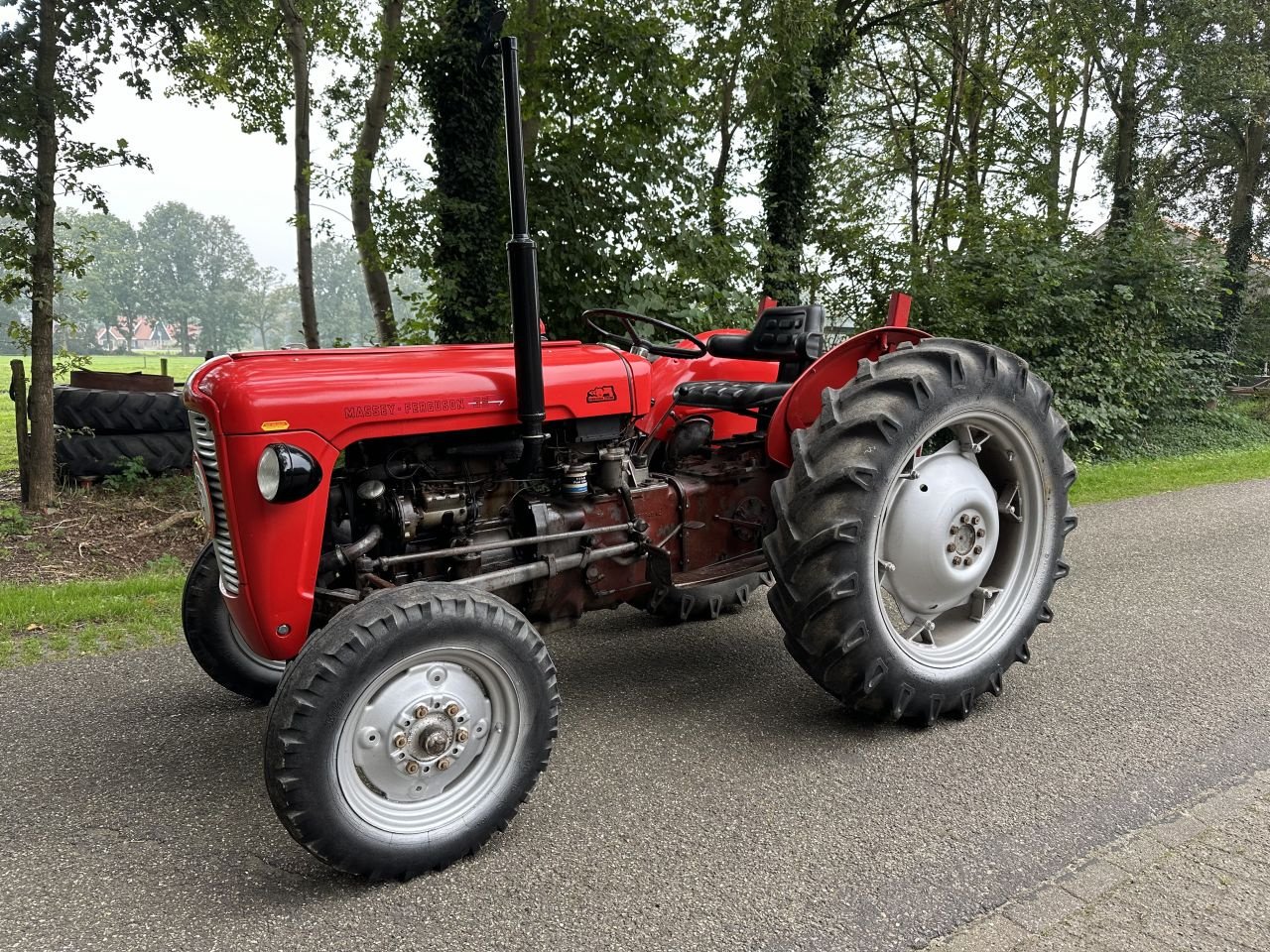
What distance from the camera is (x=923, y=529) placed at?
3.14m

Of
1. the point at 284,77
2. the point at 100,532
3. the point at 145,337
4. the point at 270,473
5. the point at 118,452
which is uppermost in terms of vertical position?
the point at 284,77

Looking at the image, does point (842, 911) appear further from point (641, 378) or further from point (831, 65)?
point (831, 65)

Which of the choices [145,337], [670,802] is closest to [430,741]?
[670,802]

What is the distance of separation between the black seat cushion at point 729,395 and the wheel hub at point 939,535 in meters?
0.65

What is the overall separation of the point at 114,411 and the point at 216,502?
5614 mm

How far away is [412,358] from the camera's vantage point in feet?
9.32

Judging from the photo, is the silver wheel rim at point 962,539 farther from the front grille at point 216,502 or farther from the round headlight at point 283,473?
the front grille at point 216,502

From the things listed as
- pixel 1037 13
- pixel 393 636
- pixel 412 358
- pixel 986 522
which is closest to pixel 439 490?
pixel 412 358

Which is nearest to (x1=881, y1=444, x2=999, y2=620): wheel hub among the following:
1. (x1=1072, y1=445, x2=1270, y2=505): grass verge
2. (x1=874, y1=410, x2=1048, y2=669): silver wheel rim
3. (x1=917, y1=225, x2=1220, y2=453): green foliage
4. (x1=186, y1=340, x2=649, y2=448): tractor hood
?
(x1=874, y1=410, x2=1048, y2=669): silver wheel rim

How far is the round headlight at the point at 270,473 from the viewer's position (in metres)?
2.37

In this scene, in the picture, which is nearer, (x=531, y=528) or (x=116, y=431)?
(x=531, y=528)

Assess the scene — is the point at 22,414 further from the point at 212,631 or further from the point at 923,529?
the point at 923,529

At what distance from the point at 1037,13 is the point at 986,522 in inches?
515

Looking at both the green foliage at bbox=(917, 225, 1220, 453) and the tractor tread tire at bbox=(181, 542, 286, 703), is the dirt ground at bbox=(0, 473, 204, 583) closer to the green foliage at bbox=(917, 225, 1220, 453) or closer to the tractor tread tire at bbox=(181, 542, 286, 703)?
the tractor tread tire at bbox=(181, 542, 286, 703)
